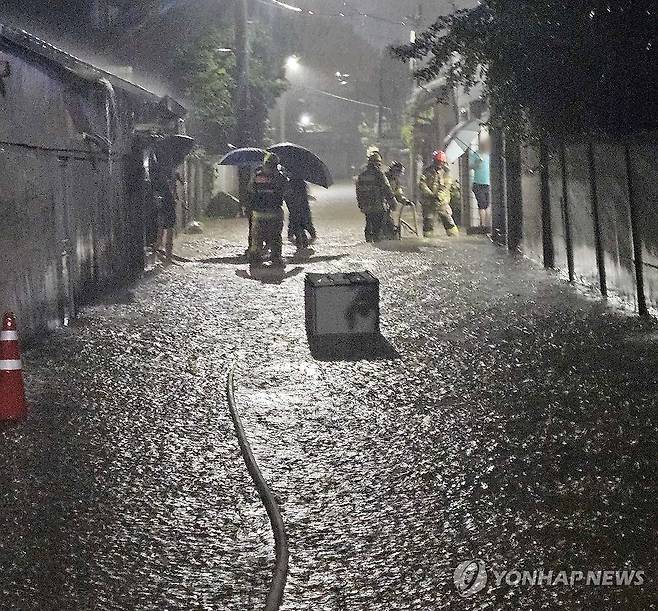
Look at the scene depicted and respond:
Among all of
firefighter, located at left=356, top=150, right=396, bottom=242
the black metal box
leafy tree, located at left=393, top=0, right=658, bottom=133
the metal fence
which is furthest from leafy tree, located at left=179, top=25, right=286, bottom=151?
the black metal box

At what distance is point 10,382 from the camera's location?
779cm

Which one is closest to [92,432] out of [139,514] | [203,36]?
[139,514]

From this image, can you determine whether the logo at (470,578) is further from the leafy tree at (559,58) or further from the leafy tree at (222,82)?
the leafy tree at (222,82)

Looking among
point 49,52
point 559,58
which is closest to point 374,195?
point 559,58

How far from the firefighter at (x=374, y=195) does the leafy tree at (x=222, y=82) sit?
36.2ft

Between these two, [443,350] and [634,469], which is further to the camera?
[443,350]

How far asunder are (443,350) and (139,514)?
515 cm

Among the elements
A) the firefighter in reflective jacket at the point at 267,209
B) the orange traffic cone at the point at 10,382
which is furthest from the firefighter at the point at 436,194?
the orange traffic cone at the point at 10,382

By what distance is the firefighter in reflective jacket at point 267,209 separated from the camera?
18.6 m

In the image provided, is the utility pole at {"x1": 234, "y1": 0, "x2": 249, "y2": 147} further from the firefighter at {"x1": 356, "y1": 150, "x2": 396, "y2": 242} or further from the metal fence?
the metal fence

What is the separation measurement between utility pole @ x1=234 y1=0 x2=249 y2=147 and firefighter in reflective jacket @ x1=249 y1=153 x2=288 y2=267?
18.9 m

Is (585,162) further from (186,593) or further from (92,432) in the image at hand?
(186,593)

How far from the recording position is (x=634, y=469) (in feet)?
20.7
